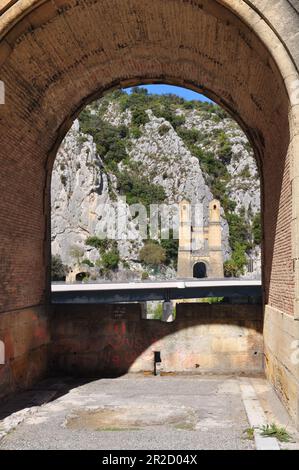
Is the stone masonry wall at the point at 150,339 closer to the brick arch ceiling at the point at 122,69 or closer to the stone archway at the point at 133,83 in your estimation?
the stone archway at the point at 133,83

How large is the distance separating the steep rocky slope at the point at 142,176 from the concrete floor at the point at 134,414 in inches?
2476

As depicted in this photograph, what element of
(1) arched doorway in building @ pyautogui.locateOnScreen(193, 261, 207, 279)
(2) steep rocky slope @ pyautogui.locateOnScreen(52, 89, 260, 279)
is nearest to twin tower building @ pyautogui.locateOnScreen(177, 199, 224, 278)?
(1) arched doorway in building @ pyautogui.locateOnScreen(193, 261, 207, 279)

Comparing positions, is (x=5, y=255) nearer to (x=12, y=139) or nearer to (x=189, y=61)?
(x=12, y=139)

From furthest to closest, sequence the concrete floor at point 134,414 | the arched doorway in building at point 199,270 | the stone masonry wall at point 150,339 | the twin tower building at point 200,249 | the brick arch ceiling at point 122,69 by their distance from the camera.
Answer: the arched doorway in building at point 199,270 < the twin tower building at point 200,249 < the stone masonry wall at point 150,339 < the brick arch ceiling at point 122,69 < the concrete floor at point 134,414

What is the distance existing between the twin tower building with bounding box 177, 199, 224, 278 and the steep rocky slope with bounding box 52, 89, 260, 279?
24.7ft

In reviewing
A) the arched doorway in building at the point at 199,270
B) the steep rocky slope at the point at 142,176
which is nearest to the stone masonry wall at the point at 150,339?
the steep rocky slope at the point at 142,176

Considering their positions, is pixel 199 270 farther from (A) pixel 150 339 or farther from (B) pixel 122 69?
(B) pixel 122 69

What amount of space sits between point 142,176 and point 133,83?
85778 millimetres

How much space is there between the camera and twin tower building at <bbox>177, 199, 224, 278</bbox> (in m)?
73.4

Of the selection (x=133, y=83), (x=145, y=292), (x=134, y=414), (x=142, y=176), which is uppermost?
(x=142, y=176)

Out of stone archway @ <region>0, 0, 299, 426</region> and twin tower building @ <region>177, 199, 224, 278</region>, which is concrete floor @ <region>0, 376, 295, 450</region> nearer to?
stone archway @ <region>0, 0, 299, 426</region>

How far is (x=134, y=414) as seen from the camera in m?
9.27

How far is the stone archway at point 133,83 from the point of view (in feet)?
26.6

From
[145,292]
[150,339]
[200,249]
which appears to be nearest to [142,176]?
[200,249]
